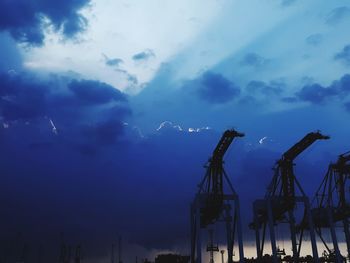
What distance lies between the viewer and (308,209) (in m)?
54.7

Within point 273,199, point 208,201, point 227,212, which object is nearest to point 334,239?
point 273,199

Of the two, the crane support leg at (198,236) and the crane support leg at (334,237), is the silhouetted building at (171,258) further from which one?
the crane support leg at (198,236)

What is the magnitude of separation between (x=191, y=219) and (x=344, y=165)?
81.4ft

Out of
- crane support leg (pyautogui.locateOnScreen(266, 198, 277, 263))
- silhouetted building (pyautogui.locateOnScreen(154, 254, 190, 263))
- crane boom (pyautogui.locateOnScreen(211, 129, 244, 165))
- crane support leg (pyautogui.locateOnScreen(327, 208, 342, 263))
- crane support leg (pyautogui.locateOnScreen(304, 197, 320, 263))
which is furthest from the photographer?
silhouetted building (pyautogui.locateOnScreen(154, 254, 190, 263))

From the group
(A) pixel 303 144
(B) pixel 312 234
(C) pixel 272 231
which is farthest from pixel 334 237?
(A) pixel 303 144

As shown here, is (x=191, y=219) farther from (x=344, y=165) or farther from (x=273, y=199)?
(x=344, y=165)

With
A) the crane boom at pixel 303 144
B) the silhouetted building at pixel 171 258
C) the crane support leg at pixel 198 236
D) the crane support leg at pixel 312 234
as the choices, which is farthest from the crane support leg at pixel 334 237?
the silhouetted building at pixel 171 258

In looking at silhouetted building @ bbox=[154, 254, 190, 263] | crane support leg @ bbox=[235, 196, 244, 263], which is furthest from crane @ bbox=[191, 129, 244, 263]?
silhouetted building @ bbox=[154, 254, 190, 263]

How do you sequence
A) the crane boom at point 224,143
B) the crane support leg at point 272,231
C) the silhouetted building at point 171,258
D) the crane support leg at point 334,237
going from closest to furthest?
the crane boom at point 224,143 → the crane support leg at point 272,231 → the crane support leg at point 334,237 → the silhouetted building at point 171,258

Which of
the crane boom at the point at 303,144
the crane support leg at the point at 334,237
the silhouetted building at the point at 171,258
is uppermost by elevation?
the crane boom at the point at 303,144

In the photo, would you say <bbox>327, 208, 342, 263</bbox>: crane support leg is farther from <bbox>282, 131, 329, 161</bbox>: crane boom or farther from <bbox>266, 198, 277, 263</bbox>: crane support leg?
<bbox>282, 131, 329, 161</bbox>: crane boom

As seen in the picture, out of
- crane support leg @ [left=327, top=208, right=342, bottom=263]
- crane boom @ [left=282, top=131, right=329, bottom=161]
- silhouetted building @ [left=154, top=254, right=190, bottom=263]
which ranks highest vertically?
crane boom @ [left=282, top=131, right=329, bottom=161]

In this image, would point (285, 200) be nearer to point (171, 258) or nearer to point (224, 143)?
point (224, 143)

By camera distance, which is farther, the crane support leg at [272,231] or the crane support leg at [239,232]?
the crane support leg at [272,231]
